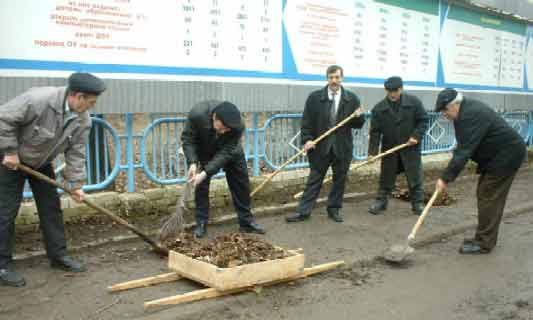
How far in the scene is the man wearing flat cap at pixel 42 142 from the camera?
14.4ft

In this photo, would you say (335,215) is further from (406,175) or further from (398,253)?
(398,253)

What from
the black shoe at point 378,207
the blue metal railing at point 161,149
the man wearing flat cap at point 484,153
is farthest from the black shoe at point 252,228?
the man wearing flat cap at point 484,153

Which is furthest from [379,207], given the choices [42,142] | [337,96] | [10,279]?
[10,279]

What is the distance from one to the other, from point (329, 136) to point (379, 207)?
1.49 metres

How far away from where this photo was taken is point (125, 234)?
6004 mm

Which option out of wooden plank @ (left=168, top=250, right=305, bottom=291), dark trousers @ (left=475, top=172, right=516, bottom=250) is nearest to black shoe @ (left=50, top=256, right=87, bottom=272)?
wooden plank @ (left=168, top=250, right=305, bottom=291)

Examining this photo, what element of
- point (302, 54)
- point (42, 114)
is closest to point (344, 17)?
point (302, 54)

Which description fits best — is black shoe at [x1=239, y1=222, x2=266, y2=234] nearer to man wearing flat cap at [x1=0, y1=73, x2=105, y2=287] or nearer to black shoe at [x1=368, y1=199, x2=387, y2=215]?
black shoe at [x1=368, y1=199, x2=387, y2=215]

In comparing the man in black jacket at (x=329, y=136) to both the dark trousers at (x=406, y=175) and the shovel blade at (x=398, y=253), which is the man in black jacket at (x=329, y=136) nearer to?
the dark trousers at (x=406, y=175)

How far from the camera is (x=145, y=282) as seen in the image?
4547mm

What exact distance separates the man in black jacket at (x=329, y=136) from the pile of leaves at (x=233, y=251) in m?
2.11

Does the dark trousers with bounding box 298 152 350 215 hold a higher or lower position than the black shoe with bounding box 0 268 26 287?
higher

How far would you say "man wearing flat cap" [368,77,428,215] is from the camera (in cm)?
744

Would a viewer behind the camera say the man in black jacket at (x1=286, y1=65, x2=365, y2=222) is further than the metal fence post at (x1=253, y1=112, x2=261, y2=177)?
No
